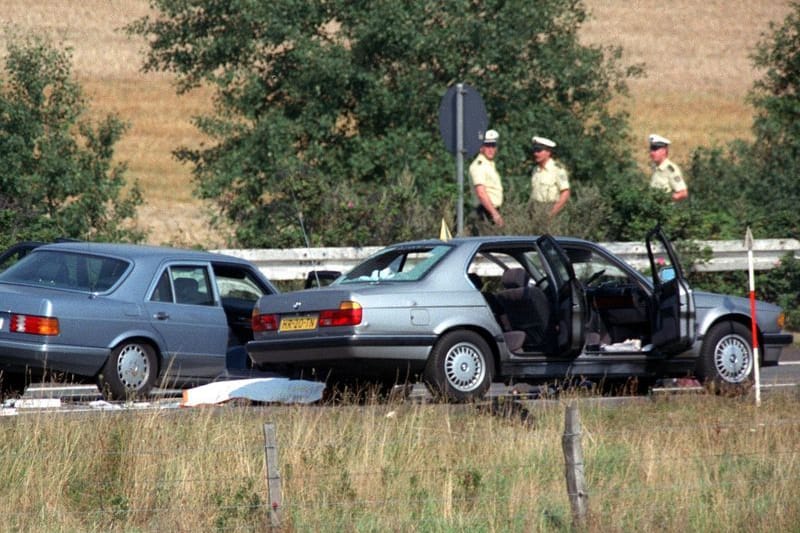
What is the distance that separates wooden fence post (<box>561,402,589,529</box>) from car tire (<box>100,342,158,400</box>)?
19.6 feet

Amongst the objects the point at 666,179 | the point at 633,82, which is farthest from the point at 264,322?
the point at 633,82

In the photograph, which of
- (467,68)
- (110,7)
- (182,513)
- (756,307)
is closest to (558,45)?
(467,68)

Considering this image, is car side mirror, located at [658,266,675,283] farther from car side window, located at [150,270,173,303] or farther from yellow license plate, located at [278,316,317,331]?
car side window, located at [150,270,173,303]

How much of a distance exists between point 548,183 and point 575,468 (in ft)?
40.2

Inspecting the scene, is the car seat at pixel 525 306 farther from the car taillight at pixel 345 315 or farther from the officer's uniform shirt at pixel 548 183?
the officer's uniform shirt at pixel 548 183

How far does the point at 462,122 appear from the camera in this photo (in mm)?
18609

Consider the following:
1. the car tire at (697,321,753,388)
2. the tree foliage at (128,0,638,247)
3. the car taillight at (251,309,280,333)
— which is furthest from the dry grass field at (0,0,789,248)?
the car tire at (697,321,753,388)

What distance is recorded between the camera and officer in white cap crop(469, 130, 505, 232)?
20391 millimetres

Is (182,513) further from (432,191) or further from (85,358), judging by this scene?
(432,191)

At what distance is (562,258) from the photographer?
43.4 ft

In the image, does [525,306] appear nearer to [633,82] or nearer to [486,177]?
[486,177]

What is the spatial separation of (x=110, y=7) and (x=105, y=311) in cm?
5655

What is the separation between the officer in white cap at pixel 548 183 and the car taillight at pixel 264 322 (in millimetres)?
7381

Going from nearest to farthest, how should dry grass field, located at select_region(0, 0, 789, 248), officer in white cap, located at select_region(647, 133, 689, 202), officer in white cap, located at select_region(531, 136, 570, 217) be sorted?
officer in white cap, located at select_region(531, 136, 570, 217) → officer in white cap, located at select_region(647, 133, 689, 202) → dry grass field, located at select_region(0, 0, 789, 248)
